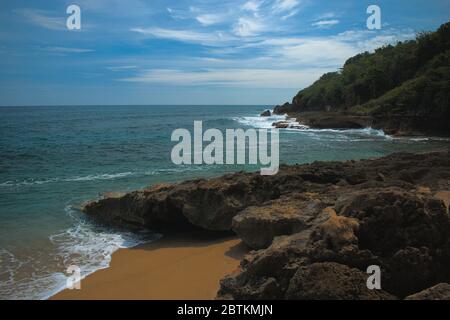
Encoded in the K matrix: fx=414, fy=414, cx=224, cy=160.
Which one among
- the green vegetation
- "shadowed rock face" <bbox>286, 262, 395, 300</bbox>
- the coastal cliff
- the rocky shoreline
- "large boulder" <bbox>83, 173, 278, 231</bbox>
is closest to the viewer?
"shadowed rock face" <bbox>286, 262, 395, 300</bbox>

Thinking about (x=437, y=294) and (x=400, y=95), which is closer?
(x=437, y=294)

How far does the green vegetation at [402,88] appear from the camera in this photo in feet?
134

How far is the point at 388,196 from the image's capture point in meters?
6.73

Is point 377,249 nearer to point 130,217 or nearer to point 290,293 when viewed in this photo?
point 290,293

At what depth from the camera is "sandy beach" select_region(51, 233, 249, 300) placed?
25.4 feet

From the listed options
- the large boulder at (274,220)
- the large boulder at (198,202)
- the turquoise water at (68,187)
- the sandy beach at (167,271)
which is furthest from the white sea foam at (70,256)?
the large boulder at (274,220)

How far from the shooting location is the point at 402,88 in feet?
151

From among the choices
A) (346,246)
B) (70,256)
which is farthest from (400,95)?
(346,246)

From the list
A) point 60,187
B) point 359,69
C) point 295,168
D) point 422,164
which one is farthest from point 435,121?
point 359,69

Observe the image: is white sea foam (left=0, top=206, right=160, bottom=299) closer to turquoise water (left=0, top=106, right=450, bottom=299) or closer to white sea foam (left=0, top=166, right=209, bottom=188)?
turquoise water (left=0, top=106, right=450, bottom=299)

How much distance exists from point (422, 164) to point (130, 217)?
9.97 metres

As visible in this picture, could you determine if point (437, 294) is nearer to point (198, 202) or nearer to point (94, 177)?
point (198, 202)

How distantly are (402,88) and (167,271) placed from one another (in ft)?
145

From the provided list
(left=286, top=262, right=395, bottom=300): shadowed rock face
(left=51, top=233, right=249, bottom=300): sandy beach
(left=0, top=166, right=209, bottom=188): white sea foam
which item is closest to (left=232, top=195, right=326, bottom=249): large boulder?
(left=51, top=233, right=249, bottom=300): sandy beach
